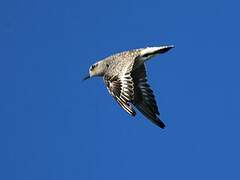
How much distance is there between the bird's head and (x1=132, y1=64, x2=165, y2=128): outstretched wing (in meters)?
1.21

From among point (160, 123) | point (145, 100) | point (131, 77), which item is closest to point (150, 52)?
point (131, 77)

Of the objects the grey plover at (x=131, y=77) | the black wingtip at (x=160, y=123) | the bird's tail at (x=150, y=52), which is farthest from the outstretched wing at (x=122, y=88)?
the black wingtip at (x=160, y=123)

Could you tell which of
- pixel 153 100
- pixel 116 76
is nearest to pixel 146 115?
pixel 153 100

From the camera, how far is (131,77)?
26.9 meters

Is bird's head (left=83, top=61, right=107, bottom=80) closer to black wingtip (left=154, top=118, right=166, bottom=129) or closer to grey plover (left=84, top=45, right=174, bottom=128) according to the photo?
grey plover (left=84, top=45, right=174, bottom=128)

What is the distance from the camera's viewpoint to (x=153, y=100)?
28.5 meters

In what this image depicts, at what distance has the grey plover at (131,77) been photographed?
1012 inches

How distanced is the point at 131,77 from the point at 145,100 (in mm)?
1868

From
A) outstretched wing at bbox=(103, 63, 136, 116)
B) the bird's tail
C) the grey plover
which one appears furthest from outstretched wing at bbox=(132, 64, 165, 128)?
outstretched wing at bbox=(103, 63, 136, 116)

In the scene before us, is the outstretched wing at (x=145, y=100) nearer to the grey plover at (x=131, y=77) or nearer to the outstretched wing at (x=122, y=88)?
the grey plover at (x=131, y=77)

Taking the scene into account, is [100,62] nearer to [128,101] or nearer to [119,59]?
[119,59]

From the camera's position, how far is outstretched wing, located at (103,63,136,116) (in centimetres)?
2513

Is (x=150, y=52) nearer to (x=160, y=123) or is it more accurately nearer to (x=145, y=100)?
(x=145, y=100)

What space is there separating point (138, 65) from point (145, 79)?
2.19 ft
